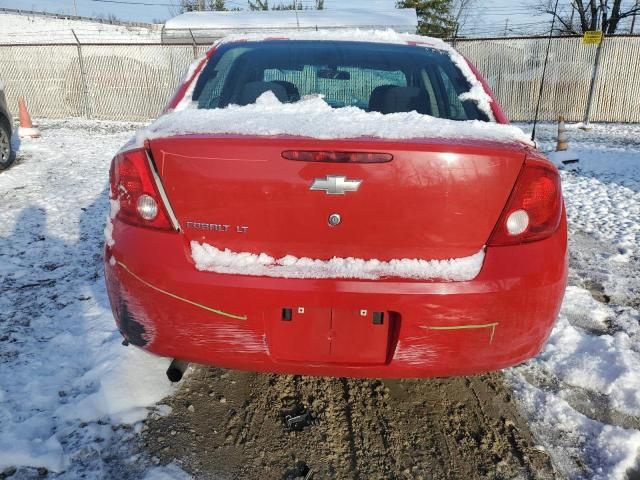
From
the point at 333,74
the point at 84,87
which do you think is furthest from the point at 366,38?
the point at 84,87

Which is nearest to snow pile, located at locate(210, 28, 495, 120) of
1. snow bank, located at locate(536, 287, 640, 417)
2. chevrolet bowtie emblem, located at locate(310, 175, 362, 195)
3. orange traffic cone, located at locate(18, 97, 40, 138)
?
chevrolet bowtie emblem, located at locate(310, 175, 362, 195)

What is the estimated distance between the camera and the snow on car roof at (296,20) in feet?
48.8

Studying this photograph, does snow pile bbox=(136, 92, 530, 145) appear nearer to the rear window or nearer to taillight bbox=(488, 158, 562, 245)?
taillight bbox=(488, 158, 562, 245)

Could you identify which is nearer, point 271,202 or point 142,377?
point 271,202

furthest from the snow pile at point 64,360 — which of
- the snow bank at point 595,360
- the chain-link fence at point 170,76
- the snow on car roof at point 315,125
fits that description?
the chain-link fence at point 170,76

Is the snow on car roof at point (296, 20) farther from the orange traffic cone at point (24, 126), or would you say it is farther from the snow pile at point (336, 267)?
the snow pile at point (336, 267)

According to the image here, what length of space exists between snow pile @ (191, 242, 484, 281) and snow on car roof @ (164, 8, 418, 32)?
562 inches

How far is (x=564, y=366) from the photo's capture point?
8.84 feet

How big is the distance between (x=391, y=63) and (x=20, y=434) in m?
2.57

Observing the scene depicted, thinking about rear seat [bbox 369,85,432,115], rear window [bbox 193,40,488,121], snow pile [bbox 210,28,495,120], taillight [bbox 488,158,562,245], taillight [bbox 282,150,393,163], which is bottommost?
taillight [bbox 488,158,562,245]

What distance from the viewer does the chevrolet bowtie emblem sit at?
1715 millimetres

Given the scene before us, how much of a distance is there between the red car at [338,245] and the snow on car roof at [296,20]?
46.3ft

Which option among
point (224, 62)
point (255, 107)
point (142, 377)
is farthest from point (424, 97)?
point (142, 377)

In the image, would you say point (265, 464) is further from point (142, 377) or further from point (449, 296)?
point (449, 296)
